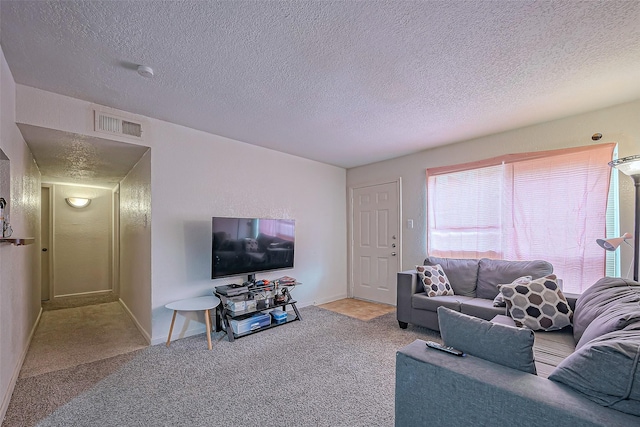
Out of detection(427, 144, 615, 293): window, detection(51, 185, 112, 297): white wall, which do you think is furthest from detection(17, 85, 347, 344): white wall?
detection(427, 144, 615, 293): window

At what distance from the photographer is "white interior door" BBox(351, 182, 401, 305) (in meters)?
4.58

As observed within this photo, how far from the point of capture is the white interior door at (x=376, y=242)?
15.0 feet

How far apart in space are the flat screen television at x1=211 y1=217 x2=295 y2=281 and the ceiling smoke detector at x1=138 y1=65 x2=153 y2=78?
1.51 meters

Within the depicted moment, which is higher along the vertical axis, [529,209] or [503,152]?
[503,152]

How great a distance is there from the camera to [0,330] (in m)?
1.91

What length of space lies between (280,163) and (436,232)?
96.6 inches

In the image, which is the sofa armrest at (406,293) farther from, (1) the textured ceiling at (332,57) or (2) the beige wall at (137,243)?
(2) the beige wall at (137,243)

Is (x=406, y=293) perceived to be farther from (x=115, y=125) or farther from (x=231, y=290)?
(x=115, y=125)

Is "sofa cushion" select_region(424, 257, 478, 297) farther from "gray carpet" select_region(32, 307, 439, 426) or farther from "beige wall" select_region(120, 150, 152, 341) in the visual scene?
"beige wall" select_region(120, 150, 152, 341)

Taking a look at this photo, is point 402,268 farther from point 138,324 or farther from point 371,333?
point 138,324

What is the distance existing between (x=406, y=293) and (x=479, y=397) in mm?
2378

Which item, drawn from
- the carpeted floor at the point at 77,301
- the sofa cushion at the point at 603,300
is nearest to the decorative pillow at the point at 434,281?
the sofa cushion at the point at 603,300

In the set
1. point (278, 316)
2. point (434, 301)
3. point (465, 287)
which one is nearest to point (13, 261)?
point (278, 316)

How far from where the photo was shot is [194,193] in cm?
335
